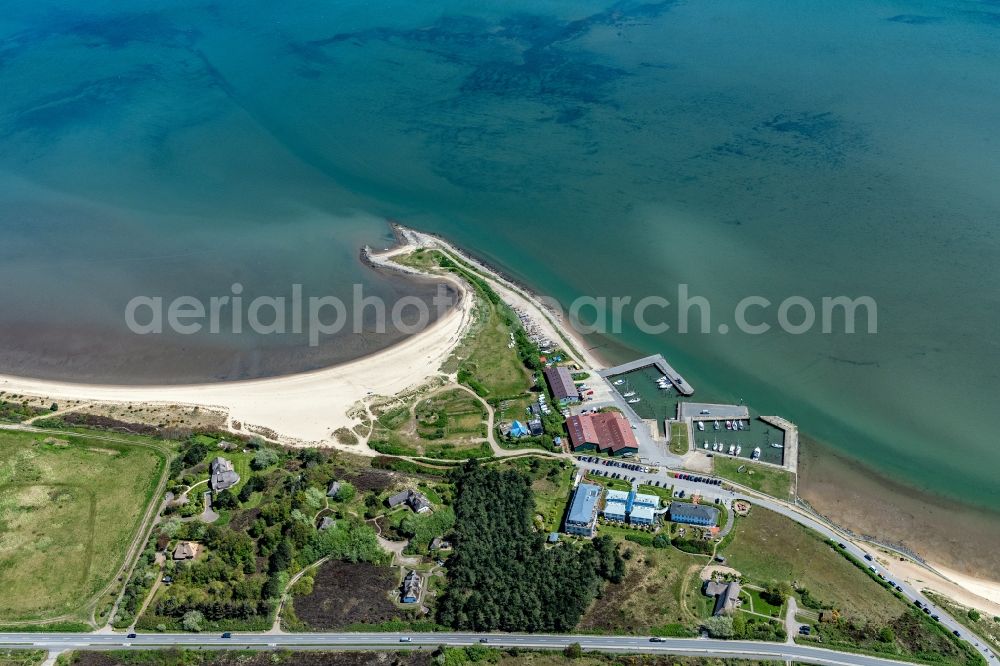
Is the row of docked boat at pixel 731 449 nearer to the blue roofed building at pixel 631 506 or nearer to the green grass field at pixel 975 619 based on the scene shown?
the blue roofed building at pixel 631 506

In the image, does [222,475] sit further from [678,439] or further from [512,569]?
[678,439]

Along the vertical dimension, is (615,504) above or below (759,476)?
below

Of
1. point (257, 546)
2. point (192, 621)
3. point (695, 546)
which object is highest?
point (695, 546)

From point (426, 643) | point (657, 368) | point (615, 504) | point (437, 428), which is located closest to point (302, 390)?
point (437, 428)

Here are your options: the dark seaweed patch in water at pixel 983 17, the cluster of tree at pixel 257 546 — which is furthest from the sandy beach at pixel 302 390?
the dark seaweed patch in water at pixel 983 17

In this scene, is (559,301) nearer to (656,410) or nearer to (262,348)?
(656,410)

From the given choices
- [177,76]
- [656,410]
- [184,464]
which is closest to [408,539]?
[184,464]

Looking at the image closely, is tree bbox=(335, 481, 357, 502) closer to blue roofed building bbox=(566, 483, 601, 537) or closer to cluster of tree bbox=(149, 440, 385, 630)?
cluster of tree bbox=(149, 440, 385, 630)
